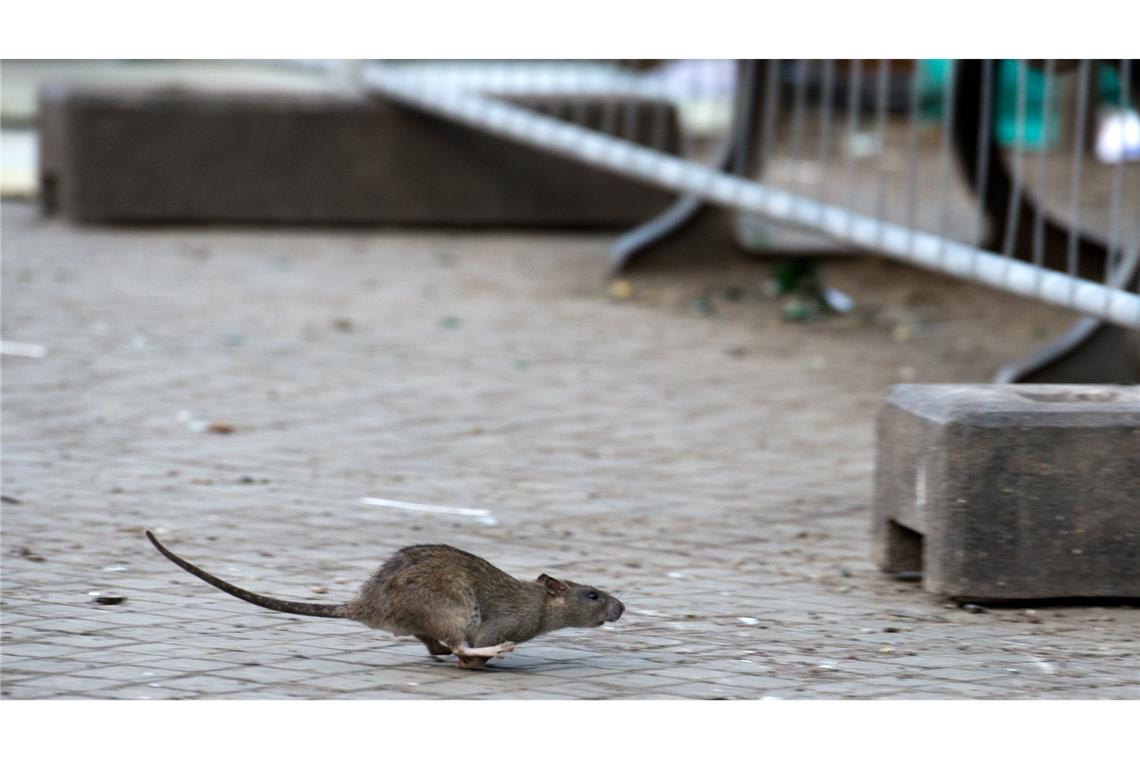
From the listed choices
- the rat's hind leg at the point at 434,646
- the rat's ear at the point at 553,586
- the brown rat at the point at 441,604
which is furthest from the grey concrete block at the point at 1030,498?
the rat's hind leg at the point at 434,646

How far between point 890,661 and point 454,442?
326 centimetres

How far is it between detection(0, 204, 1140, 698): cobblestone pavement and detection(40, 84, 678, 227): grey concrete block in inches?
10.8

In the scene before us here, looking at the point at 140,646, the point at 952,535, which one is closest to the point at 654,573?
the point at 952,535

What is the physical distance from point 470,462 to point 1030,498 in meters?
2.78

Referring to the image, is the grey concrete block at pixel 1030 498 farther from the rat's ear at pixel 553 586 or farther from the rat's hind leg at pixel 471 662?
the rat's hind leg at pixel 471 662

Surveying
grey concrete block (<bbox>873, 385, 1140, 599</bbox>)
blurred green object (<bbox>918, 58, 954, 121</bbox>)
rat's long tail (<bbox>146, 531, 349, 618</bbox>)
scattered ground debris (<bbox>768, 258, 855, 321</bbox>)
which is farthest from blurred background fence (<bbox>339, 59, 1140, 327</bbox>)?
rat's long tail (<bbox>146, 531, 349, 618</bbox>)

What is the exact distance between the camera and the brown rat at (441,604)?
174 inches

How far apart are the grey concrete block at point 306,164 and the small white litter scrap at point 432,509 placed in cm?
612

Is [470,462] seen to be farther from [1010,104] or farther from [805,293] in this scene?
[1010,104]

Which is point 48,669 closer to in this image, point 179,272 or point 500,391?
point 500,391

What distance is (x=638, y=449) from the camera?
768 cm

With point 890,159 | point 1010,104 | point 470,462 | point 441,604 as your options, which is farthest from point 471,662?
point 1010,104

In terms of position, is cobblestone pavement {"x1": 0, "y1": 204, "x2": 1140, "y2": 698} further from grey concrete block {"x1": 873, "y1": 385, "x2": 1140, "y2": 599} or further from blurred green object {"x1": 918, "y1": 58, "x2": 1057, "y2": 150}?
blurred green object {"x1": 918, "y1": 58, "x2": 1057, "y2": 150}

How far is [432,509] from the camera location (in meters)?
6.58
